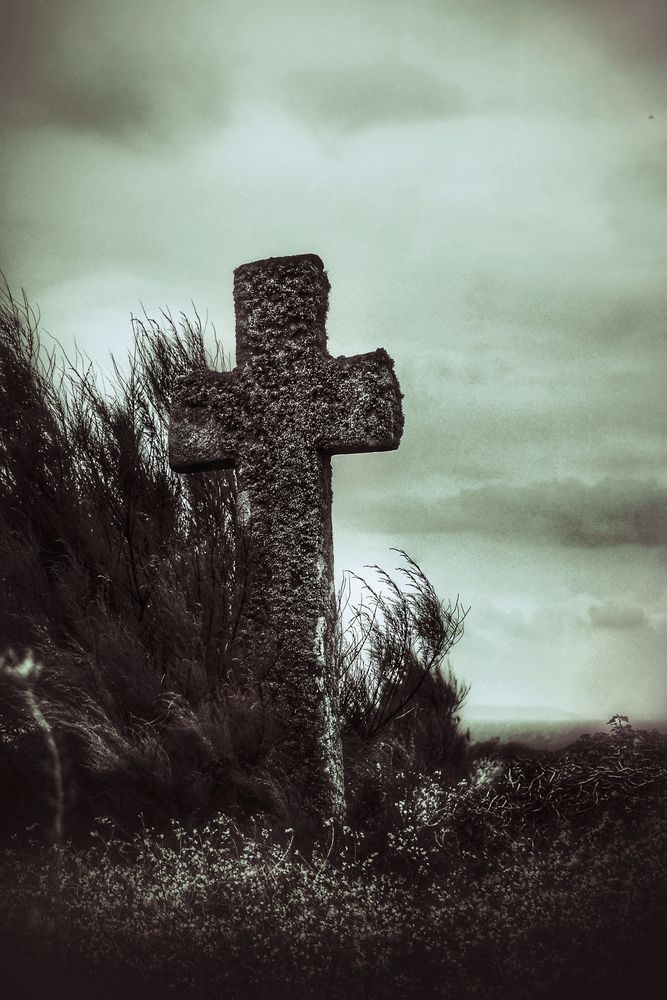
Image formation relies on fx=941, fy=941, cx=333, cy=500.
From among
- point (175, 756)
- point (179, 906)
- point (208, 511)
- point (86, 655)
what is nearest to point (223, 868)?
point (179, 906)

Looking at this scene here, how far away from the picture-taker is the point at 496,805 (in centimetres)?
609

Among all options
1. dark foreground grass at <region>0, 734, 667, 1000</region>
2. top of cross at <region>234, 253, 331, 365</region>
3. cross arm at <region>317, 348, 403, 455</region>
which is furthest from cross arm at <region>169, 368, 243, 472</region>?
dark foreground grass at <region>0, 734, 667, 1000</region>

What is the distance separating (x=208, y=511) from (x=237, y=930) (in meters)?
3.99

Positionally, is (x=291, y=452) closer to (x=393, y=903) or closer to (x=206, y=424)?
(x=206, y=424)

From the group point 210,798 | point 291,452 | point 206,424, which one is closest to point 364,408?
point 291,452

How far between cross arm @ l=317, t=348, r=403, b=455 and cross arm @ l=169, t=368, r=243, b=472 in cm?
68

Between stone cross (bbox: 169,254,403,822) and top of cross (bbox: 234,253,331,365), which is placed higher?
top of cross (bbox: 234,253,331,365)

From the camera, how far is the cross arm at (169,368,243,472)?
650cm

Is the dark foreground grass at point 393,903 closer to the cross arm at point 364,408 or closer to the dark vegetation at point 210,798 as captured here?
A: the dark vegetation at point 210,798

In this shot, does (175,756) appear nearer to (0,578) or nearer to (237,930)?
(237,930)

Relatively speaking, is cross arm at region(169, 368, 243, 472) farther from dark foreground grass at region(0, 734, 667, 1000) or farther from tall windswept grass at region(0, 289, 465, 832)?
dark foreground grass at region(0, 734, 667, 1000)

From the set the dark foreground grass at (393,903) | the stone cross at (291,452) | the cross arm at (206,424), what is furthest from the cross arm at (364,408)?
the dark foreground grass at (393,903)

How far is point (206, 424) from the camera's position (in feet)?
21.5

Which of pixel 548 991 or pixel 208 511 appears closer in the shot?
pixel 548 991
